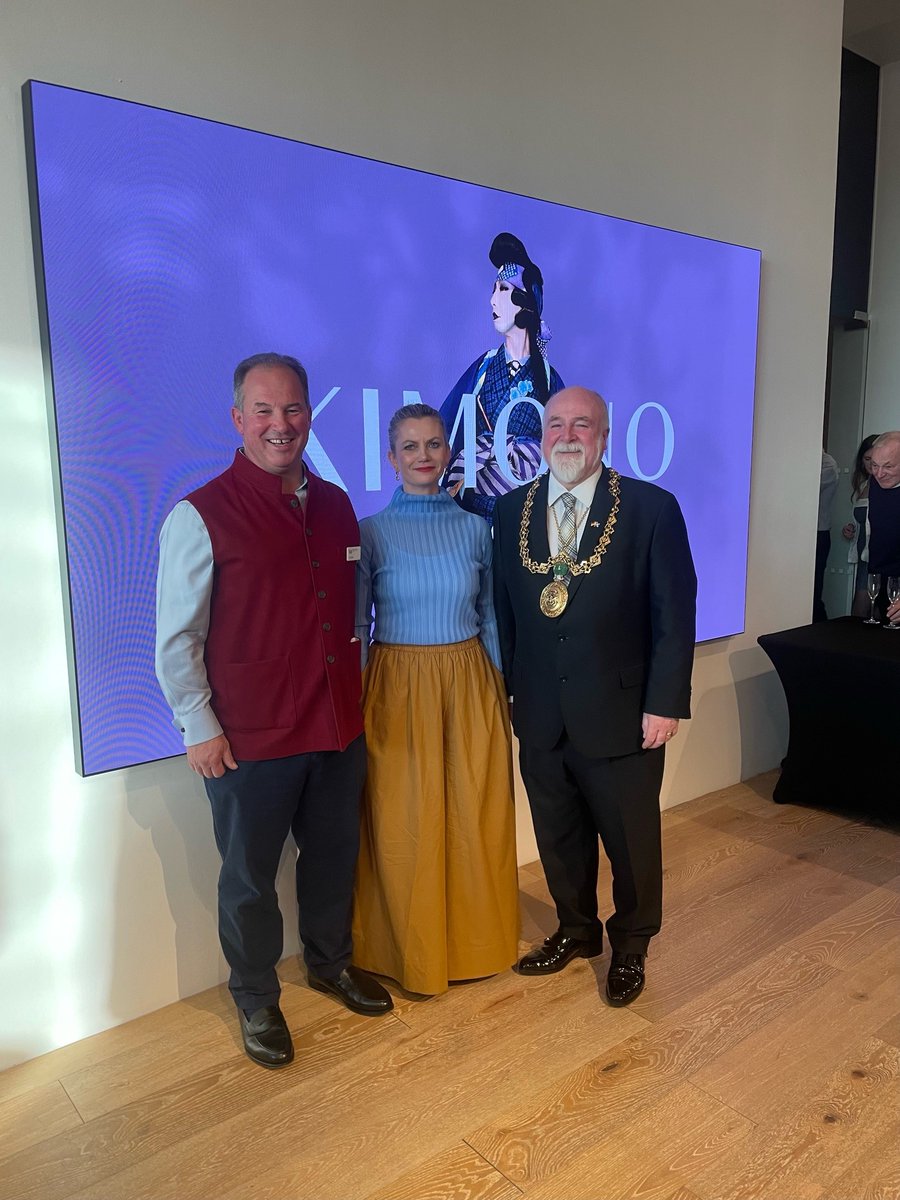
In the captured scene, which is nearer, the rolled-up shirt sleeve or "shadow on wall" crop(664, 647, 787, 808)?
the rolled-up shirt sleeve

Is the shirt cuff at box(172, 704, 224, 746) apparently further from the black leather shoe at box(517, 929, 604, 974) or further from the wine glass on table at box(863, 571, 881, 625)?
the wine glass on table at box(863, 571, 881, 625)

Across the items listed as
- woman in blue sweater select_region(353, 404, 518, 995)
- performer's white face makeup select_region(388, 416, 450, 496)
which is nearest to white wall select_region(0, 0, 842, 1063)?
woman in blue sweater select_region(353, 404, 518, 995)

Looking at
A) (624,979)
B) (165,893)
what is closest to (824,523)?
(624,979)

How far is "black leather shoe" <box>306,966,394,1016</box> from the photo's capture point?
224 cm

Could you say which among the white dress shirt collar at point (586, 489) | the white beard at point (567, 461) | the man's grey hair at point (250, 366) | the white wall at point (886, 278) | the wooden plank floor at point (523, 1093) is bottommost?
the wooden plank floor at point (523, 1093)

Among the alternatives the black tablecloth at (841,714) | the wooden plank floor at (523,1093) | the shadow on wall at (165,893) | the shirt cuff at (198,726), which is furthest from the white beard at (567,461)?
the black tablecloth at (841,714)

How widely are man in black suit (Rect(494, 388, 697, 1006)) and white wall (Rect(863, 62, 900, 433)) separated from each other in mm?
4130

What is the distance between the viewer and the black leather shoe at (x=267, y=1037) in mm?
2051

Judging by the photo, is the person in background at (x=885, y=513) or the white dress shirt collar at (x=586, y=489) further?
the person in background at (x=885, y=513)

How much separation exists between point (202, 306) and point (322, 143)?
60 cm

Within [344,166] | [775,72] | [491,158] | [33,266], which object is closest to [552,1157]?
[33,266]

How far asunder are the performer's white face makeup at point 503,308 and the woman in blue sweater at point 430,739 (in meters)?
0.73

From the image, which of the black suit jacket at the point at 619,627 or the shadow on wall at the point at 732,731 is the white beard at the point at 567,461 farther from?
the shadow on wall at the point at 732,731

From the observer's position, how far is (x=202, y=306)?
212 centimetres
